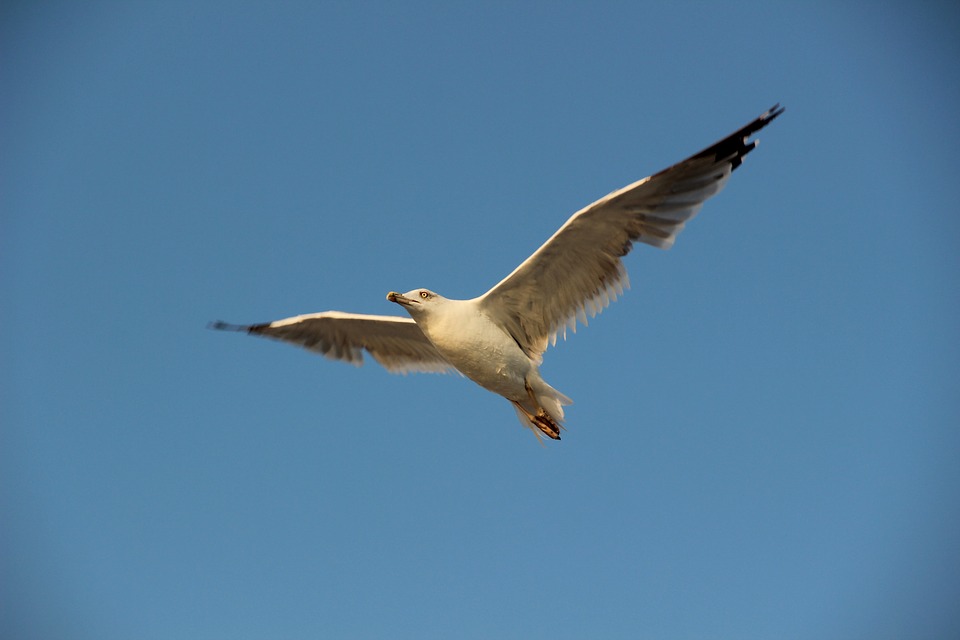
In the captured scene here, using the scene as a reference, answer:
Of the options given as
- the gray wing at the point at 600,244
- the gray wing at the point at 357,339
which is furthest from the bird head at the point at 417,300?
the gray wing at the point at 357,339

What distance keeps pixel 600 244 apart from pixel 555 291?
0.80 metres

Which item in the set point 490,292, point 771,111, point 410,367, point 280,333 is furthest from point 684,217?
point 280,333

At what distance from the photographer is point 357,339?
38.1 ft

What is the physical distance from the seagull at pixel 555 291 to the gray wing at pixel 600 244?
10 mm

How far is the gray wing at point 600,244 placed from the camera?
29.2ft

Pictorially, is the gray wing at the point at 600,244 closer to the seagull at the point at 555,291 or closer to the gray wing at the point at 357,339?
the seagull at the point at 555,291

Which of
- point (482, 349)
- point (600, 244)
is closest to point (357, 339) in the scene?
point (482, 349)

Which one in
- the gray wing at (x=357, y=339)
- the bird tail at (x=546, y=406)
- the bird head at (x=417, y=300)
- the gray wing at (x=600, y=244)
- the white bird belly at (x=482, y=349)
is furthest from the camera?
the gray wing at (x=357, y=339)

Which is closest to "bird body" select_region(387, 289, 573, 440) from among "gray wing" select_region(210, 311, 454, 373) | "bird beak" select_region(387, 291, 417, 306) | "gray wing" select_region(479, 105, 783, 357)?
"bird beak" select_region(387, 291, 417, 306)

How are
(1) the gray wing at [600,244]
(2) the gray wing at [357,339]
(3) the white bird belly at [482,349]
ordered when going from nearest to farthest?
(1) the gray wing at [600,244] < (3) the white bird belly at [482,349] < (2) the gray wing at [357,339]

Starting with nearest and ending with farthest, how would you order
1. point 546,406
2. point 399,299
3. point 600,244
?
1. point 600,244
2. point 399,299
3. point 546,406

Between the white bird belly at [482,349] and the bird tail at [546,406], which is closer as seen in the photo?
the white bird belly at [482,349]

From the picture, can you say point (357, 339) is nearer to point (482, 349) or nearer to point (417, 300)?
point (417, 300)

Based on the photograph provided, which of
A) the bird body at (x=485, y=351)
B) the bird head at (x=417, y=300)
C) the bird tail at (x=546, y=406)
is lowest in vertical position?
the bird tail at (x=546, y=406)
